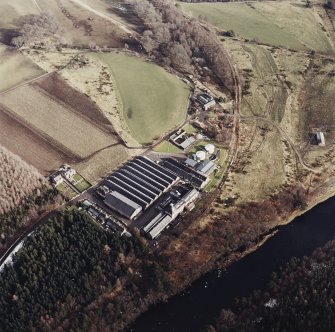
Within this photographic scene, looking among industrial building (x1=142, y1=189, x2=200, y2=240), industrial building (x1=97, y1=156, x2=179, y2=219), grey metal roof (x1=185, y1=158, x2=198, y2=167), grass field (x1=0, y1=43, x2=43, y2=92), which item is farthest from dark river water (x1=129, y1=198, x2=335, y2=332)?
grass field (x1=0, y1=43, x2=43, y2=92)

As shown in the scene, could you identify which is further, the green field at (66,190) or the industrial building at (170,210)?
the green field at (66,190)

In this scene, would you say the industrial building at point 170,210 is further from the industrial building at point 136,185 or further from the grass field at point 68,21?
the grass field at point 68,21

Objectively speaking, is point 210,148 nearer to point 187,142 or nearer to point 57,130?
point 187,142

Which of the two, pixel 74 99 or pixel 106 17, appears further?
pixel 106 17

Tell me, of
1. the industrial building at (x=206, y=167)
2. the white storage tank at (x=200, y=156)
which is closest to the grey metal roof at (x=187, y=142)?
the white storage tank at (x=200, y=156)

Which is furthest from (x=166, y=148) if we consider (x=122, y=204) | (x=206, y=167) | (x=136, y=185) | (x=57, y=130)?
(x=57, y=130)

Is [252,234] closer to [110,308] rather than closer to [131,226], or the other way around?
[131,226]
